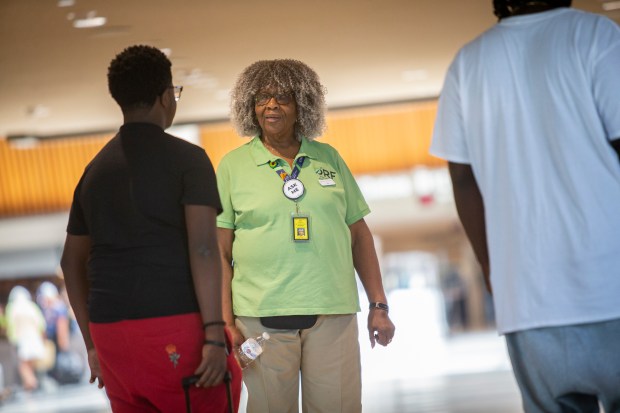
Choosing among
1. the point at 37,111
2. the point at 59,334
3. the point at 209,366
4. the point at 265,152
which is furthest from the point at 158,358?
the point at 59,334

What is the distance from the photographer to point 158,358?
8.81 feet

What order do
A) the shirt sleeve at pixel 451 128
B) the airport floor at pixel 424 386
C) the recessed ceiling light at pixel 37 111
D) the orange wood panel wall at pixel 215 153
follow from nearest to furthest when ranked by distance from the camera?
the shirt sleeve at pixel 451 128 < the airport floor at pixel 424 386 < the recessed ceiling light at pixel 37 111 < the orange wood panel wall at pixel 215 153

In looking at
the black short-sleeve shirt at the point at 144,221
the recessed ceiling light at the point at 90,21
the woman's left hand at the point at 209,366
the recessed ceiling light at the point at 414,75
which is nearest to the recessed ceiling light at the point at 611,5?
the recessed ceiling light at the point at 414,75

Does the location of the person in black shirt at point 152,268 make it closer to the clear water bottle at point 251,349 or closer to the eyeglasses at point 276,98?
the clear water bottle at point 251,349

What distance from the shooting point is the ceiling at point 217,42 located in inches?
305

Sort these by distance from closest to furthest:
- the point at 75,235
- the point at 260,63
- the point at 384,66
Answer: the point at 75,235 → the point at 260,63 → the point at 384,66

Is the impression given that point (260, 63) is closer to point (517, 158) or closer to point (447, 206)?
point (517, 158)

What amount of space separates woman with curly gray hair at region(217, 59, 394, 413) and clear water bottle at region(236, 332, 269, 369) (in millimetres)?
29

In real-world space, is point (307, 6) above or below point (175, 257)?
above

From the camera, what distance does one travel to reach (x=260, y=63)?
3.95 meters

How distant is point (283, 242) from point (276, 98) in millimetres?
595

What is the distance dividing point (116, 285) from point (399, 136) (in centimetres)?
1261

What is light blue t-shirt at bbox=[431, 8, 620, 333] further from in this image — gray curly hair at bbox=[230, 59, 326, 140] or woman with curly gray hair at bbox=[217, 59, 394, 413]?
gray curly hair at bbox=[230, 59, 326, 140]

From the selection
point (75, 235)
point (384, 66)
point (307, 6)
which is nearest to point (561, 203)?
point (75, 235)
